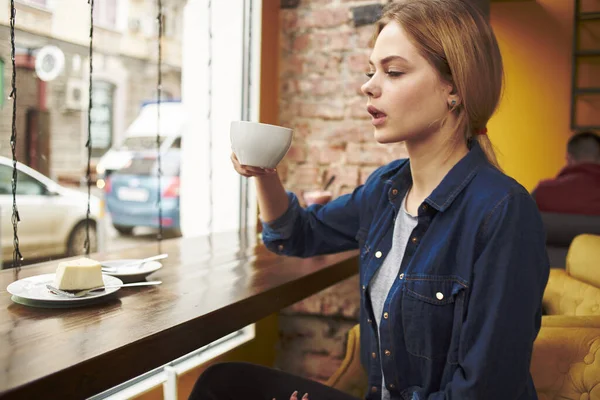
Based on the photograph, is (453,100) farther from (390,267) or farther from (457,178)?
(390,267)

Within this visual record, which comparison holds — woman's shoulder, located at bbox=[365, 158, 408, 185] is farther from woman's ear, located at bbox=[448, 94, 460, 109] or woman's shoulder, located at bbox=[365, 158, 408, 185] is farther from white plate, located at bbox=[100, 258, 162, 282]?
white plate, located at bbox=[100, 258, 162, 282]

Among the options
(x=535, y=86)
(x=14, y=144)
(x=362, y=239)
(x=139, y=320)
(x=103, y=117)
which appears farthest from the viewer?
(x=103, y=117)

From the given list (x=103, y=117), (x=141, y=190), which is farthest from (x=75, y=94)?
(x=141, y=190)

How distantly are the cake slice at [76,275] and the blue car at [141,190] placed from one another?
21.4 feet

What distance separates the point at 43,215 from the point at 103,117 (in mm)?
8794

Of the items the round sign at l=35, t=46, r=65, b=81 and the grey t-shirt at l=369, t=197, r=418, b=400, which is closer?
the grey t-shirt at l=369, t=197, r=418, b=400

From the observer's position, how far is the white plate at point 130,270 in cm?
121

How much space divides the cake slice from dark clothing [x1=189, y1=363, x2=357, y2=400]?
318 mm

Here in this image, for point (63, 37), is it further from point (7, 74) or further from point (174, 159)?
point (7, 74)

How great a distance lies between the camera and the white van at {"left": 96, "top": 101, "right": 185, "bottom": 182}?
8180 millimetres

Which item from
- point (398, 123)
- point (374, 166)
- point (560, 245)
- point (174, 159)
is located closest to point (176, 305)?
point (398, 123)

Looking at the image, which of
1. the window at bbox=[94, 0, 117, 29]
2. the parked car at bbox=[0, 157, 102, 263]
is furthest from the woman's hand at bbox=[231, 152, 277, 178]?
the window at bbox=[94, 0, 117, 29]

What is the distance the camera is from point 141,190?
7.72 m

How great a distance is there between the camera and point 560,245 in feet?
8.64
